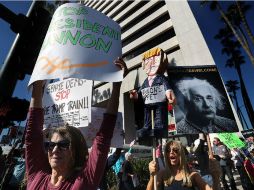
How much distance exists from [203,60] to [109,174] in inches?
572

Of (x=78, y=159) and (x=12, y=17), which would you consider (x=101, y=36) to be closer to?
(x=12, y=17)

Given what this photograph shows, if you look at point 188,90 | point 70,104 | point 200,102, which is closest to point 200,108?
point 200,102

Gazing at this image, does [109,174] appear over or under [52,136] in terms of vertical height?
under

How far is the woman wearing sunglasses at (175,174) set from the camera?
3.05 meters

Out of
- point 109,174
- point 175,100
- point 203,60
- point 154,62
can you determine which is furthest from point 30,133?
point 203,60

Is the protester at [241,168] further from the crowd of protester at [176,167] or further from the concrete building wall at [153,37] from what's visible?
the concrete building wall at [153,37]

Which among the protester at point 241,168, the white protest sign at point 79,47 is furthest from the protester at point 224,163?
the white protest sign at point 79,47

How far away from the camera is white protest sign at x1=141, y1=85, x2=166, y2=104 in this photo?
3933 mm

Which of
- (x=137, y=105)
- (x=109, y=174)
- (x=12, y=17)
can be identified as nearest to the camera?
(x=12, y=17)

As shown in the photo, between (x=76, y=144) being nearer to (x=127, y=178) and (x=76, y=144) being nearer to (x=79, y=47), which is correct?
(x=79, y=47)

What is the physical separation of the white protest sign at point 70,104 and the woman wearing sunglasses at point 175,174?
4.87 ft

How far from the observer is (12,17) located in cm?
249

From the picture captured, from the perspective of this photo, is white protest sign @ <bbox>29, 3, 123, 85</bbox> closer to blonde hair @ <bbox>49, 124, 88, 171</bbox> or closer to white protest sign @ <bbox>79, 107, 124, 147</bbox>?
blonde hair @ <bbox>49, 124, 88, 171</bbox>

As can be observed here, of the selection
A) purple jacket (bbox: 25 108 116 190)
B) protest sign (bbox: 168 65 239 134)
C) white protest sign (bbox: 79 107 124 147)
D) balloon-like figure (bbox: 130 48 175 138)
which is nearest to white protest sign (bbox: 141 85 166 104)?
balloon-like figure (bbox: 130 48 175 138)
